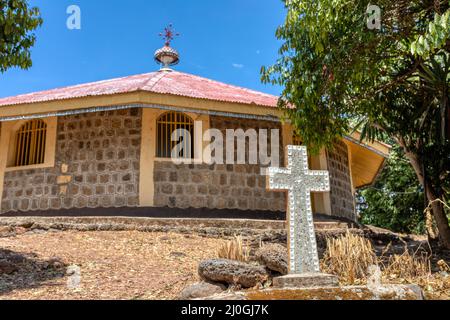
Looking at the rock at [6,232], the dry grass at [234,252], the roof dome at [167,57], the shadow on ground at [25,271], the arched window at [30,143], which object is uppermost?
the roof dome at [167,57]

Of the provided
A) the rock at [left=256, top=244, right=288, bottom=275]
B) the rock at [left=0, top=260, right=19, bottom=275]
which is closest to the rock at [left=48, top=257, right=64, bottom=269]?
the rock at [left=0, top=260, right=19, bottom=275]

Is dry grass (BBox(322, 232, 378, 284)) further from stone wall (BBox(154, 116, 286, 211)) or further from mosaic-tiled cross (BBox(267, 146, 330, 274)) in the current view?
stone wall (BBox(154, 116, 286, 211))

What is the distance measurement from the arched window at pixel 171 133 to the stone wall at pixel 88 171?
2.03ft

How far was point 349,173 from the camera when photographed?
15.6 metres

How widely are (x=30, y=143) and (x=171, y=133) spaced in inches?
160

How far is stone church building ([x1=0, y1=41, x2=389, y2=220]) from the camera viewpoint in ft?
38.4

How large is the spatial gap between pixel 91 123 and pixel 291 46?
6021mm

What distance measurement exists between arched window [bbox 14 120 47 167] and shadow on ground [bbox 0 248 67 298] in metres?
5.64

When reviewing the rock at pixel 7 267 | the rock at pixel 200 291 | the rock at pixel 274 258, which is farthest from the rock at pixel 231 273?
the rock at pixel 7 267

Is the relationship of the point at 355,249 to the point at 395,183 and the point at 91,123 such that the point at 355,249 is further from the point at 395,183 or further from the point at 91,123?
the point at 395,183

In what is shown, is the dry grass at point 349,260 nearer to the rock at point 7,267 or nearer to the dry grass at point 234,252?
the dry grass at point 234,252

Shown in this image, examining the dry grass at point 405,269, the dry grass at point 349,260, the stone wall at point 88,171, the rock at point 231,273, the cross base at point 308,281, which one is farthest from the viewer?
the stone wall at point 88,171

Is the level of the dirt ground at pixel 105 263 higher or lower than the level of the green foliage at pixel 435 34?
lower

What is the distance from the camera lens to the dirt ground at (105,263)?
19.7 ft
